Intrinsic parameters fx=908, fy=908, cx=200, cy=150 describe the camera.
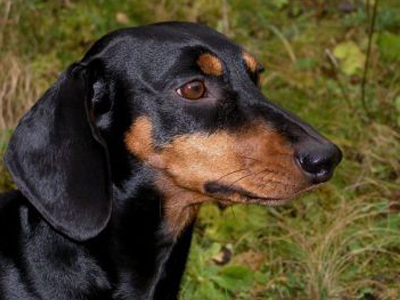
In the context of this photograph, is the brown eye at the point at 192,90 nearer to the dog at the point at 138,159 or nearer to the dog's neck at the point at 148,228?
the dog at the point at 138,159

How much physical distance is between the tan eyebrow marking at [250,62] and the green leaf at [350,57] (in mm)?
3300

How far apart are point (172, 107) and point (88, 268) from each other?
76 cm

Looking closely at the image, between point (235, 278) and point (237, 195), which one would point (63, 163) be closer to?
point (237, 195)

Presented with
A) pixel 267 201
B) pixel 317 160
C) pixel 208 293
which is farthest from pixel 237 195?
pixel 208 293

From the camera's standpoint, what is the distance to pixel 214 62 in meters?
3.73

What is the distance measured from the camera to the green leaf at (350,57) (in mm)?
7203

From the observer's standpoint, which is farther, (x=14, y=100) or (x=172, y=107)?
(x=14, y=100)

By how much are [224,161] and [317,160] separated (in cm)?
38

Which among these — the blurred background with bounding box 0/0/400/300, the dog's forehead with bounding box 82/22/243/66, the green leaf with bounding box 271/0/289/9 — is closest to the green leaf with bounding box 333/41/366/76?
the blurred background with bounding box 0/0/400/300

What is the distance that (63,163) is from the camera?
141 inches

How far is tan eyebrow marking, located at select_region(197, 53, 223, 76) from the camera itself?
3708 millimetres

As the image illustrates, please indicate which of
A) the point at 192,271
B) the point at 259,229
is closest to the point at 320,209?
the point at 259,229

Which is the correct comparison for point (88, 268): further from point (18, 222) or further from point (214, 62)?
point (214, 62)

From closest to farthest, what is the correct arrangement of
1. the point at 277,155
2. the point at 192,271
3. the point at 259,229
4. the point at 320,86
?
the point at 277,155
the point at 192,271
the point at 259,229
the point at 320,86
